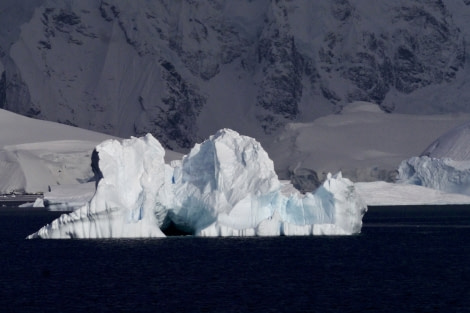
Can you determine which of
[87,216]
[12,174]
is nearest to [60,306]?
[87,216]

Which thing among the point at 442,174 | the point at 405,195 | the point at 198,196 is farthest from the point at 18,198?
the point at 198,196

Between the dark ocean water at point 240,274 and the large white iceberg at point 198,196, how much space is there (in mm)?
1104

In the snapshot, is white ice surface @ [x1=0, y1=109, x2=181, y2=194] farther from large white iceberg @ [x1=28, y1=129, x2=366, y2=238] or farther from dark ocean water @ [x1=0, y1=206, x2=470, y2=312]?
large white iceberg @ [x1=28, y1=129, x2=366, y2=238]

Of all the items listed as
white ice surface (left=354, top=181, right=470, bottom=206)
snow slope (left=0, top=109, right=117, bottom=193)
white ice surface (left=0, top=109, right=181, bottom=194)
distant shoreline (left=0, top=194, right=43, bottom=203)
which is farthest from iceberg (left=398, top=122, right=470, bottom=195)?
distant shoreline (left=0, top=194, right=43, bottom=203)

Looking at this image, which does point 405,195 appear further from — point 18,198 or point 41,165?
point 18,198

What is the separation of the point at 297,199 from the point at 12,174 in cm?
9713

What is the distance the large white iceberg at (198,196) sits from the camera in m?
77.8

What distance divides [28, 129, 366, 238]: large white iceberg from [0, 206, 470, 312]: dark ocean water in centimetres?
110

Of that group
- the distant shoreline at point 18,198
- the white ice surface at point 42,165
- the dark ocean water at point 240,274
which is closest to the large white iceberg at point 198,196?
the dark ocean water at point 240,274

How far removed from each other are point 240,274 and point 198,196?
55.8ft

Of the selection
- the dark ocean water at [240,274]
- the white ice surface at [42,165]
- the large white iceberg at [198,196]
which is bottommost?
the dark ocean water at [240,274]

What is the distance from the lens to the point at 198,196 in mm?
78875

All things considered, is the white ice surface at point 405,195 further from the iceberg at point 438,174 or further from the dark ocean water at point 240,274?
the dark ocean water at point 240,274

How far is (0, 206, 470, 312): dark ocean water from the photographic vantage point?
170 feet
